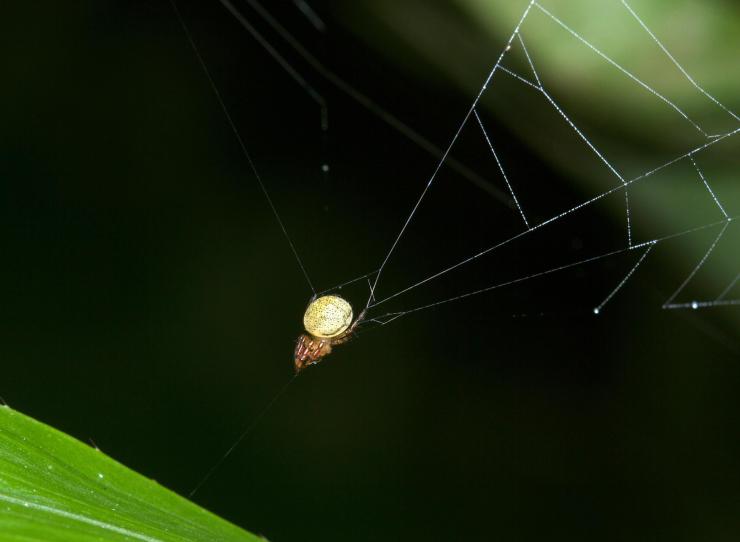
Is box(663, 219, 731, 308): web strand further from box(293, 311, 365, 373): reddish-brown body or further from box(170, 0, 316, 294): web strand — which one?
box(170, 0, 316, 294): web strand

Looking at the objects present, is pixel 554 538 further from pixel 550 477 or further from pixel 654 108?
pixel 654 108

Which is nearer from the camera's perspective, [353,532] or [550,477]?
[353,532]

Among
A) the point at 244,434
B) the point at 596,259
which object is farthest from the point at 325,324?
the point at 596,259

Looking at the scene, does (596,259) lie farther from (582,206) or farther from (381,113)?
(381,113)

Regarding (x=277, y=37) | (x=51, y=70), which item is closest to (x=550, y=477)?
(x=277, y=37)

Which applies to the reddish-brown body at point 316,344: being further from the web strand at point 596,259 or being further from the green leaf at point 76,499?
the green leaf at point 76,499

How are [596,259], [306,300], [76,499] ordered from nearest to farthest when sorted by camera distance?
1. [76,499]
2. [596,259]
3. [306,300]
